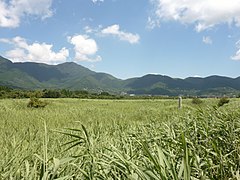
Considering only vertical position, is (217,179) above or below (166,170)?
below

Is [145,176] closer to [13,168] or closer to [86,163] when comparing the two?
[86,163]

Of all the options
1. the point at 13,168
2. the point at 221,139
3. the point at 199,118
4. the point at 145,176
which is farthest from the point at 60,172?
the point at 199,118

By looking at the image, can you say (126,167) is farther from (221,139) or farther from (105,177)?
(221,139)

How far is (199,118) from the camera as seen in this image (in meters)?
3.78

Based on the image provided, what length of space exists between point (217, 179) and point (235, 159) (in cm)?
36

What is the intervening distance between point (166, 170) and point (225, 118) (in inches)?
98.9

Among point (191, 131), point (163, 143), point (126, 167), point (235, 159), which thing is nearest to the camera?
point (126, 167)

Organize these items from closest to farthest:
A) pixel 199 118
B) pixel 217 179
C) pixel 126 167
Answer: pixel 126 167 < pixel 217 179 < pixel 199 118

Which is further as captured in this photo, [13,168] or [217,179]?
[217,179]

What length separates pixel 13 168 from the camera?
1.97 metres

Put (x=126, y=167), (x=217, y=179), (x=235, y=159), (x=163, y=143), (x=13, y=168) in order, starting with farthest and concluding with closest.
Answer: (x=163, y=143) < (x=235, y=159) < (x=217, y=179) < (x=13, y=168) < (x=126, y=167)

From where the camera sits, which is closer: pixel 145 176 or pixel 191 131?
pixel 145 176

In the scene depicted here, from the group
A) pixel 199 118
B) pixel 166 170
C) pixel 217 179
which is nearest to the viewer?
pixel 166 170

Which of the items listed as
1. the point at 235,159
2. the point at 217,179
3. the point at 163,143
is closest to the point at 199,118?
the point at 163,143
